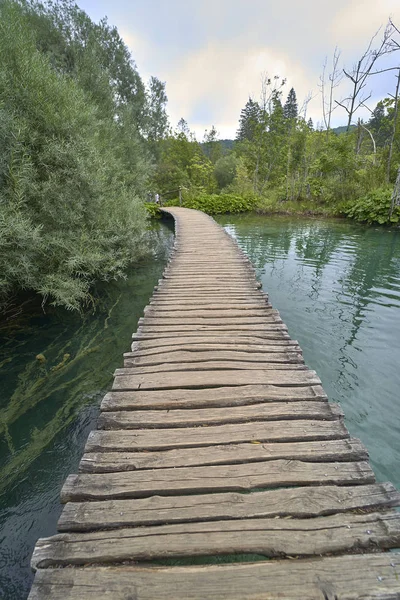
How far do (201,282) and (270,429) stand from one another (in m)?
3.68

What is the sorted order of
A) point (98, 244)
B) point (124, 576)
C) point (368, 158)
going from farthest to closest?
point (368, 158)
point (98, 244)
point (124, 576)

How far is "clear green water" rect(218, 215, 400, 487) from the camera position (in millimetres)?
3140

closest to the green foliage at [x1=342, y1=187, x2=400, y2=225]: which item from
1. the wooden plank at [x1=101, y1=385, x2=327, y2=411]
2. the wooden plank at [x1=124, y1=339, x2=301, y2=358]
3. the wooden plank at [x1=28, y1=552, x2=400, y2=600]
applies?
the wooden plank at [x1=124, y1=339, x2=301, y2=358]

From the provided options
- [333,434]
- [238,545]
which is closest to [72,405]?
[238,545]

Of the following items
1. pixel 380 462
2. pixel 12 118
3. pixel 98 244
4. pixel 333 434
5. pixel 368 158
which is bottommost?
pixel 380 462

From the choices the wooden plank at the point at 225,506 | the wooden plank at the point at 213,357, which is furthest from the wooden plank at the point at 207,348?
the wooden plank at the point at 225,506

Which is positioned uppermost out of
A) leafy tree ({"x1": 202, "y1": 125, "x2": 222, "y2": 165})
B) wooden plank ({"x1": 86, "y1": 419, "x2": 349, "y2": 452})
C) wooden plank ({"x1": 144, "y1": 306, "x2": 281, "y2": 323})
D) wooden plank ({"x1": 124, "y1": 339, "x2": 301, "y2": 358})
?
leafy tree ({"x1": 202, "y1": 125, "x2": 222, "y2": 165})

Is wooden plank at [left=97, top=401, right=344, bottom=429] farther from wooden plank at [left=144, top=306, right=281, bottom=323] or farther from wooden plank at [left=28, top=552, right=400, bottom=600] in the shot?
wooden plank at [left=144, top=306, right=281, bottom=323]

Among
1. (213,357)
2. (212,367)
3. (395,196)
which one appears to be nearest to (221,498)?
(212,367)

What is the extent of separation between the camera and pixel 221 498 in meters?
1.60

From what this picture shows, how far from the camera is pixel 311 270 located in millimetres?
8062

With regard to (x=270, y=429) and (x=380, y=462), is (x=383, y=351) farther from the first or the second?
(x=270, y=429)

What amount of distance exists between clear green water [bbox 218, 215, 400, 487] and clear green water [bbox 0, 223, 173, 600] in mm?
3061

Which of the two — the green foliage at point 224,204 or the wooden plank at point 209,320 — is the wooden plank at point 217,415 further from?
the green foliage at point 224,204
